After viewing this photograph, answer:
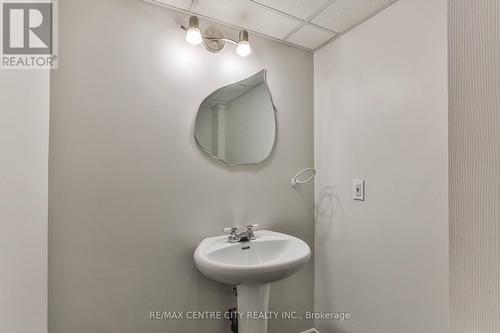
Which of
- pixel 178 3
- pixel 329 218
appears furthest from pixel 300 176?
pixel 178 3

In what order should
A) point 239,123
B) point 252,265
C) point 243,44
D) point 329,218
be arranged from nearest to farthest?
point 252,265, point 243,44, point 239,123, point 329,218

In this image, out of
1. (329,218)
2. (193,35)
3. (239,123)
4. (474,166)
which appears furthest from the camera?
(329,218)

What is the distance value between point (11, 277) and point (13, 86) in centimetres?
60

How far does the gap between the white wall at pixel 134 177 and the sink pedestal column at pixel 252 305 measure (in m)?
0.21

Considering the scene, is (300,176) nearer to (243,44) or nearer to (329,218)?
(329,218)

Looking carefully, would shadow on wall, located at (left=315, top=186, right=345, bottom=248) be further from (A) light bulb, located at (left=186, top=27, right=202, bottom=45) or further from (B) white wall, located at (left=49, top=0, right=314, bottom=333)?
(A) light bulb, located at (left=186, top=27, right=202, bottom=45)

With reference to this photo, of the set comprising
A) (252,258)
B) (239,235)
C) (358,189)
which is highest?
(358,189)

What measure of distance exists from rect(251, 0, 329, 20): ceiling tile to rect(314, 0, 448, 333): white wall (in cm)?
32

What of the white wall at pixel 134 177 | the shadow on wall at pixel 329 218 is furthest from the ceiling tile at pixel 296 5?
the shadow on wall at pixel 329 218

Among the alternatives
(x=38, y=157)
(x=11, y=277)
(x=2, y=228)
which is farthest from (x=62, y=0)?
(x=11, y=277)

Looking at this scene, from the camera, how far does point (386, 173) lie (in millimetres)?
1208

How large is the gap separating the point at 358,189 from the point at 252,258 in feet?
2.40

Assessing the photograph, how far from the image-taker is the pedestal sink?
3.21 ft

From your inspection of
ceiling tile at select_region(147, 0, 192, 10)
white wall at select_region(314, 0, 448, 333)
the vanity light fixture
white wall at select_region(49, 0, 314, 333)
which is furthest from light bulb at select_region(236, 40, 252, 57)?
white wall at select_region(314, 0, 448, 333)
